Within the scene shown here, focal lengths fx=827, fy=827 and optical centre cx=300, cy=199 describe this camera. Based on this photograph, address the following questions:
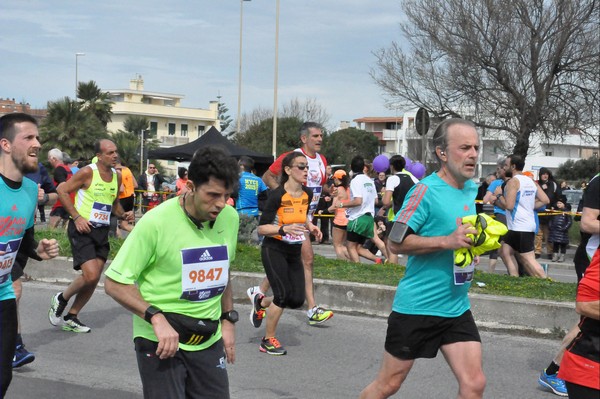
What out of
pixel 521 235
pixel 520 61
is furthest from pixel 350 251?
pixel 520 61

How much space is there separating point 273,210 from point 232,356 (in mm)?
3524

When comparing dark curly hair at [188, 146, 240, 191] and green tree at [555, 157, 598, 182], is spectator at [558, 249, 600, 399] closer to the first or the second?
dark curly hair at [188, 146, 240, 191]

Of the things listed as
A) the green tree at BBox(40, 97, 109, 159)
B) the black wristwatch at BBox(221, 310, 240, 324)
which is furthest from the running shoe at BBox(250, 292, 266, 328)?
the green tree at BBox(40, 97, 109, 159)

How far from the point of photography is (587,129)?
25.2 m

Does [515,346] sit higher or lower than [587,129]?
lower

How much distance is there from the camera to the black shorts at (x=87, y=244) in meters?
8.12

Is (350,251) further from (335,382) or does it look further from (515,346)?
(335,382)

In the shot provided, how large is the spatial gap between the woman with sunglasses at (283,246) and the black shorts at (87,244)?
1668 millimetres

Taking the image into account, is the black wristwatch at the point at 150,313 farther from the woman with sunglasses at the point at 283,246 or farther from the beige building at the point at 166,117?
the beige building at the point at 166,117

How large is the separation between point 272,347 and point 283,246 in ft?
3.05

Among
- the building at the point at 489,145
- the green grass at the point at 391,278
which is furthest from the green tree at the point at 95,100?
the green grass at the point at 391,278

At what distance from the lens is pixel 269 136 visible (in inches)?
2184

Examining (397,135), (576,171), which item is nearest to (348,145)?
(576,171)

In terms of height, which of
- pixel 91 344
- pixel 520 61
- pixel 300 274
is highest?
pixel 520 61
